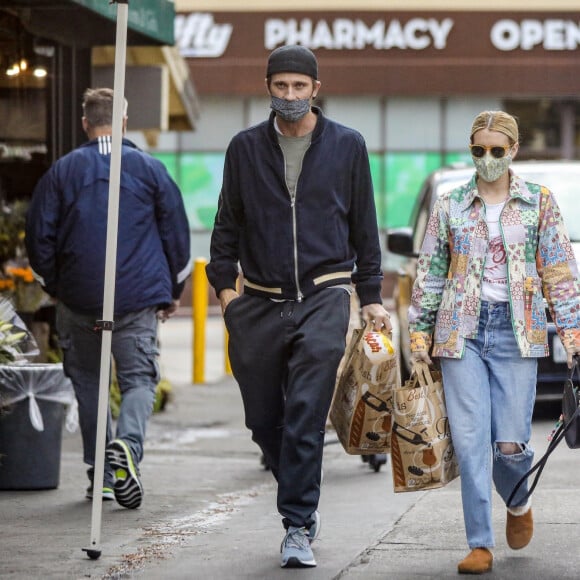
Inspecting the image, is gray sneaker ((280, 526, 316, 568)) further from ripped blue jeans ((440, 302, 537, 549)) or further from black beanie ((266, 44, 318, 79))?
black beanie ((266, 44, 318, 79))

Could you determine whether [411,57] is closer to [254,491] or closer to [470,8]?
[470,8]

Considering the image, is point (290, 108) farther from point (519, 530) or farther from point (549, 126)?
point (549, 126)

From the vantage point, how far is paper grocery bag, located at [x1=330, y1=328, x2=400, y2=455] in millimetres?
5953

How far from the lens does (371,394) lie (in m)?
5.96

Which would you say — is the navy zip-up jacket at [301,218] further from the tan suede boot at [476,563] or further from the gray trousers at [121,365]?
the gray trousers at [121,365]

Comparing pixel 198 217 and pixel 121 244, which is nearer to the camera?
pixel 121 244

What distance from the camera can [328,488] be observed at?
8.26 metres

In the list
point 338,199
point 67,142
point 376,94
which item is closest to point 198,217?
point 376,94

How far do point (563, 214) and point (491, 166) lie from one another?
583cm

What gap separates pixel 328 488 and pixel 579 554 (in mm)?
2521

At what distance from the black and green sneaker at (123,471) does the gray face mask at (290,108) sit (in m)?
2.04

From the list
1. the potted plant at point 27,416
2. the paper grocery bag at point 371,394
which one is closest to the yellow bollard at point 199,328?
the potted plant at point 27,416

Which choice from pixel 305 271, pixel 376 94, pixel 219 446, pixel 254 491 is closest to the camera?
pixel 305 271

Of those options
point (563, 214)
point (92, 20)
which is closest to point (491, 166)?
point (92, 20)
